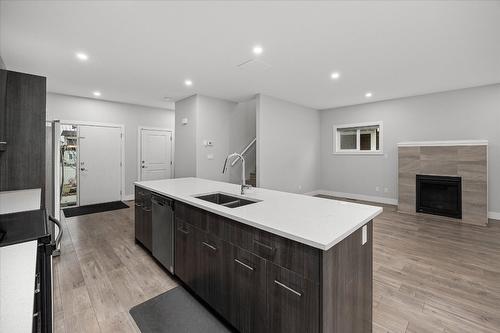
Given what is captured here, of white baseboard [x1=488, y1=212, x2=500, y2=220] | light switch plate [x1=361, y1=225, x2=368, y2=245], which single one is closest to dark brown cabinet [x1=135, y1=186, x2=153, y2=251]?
light switch plate [x1=361, y1=225, x2=368, y2=245]

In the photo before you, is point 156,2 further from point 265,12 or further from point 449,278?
point 449,278

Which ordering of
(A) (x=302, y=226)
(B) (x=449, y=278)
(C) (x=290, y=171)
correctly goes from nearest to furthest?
1. (A) (x=302, y=226)
2. (B) (x=449, y=278)
3. (C) (x=290, y=171)

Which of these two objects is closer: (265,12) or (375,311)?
(375,311)

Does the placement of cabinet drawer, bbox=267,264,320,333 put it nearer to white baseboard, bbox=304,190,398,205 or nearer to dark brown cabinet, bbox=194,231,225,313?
dark brown cabinet, bbox=194,231,225,313

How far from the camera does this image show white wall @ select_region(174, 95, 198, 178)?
526 centimetres

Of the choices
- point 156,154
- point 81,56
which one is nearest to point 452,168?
point 81,56

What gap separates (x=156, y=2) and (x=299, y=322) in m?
2.76

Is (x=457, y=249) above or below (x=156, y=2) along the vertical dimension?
below

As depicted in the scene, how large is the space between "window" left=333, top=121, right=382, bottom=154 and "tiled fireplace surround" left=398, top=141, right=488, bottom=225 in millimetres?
989

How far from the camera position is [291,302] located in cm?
123

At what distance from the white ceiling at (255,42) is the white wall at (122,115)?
0.77 m

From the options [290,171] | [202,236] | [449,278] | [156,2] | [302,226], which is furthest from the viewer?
[290,171]

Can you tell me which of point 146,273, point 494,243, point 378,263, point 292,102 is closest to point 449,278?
point 378,263

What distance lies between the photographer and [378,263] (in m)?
2.75
